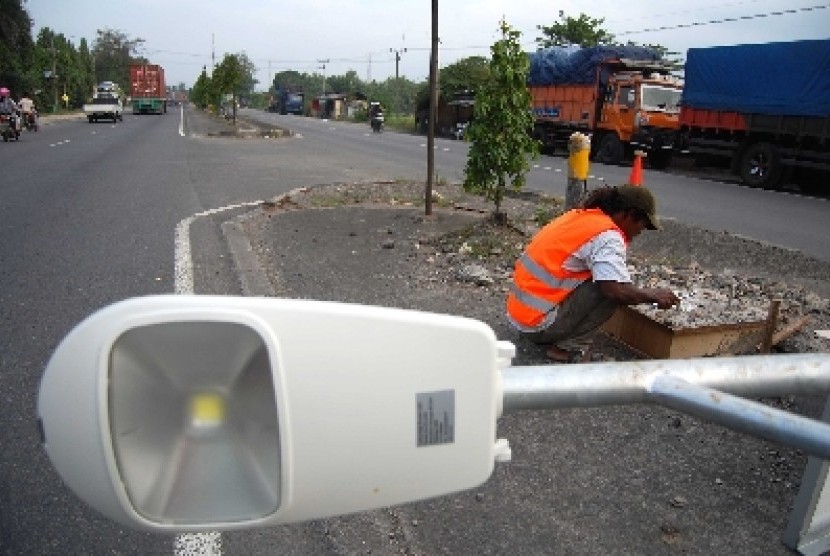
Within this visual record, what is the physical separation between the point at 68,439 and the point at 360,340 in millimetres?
397

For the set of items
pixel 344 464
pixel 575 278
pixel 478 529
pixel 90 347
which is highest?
pixel 90 347

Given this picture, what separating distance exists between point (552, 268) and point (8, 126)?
900 inches

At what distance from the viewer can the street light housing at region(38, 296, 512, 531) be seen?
86 centimetres

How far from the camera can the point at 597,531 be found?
257 cm

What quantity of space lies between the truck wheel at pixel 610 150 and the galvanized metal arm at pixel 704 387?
69.9 ft

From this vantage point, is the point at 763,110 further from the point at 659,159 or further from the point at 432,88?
the point at 432,88

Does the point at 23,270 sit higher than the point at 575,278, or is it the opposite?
the point at 575,278

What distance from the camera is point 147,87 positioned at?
56.0 m

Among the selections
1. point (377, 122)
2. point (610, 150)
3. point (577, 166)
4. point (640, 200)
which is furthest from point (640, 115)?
point (377, 122)

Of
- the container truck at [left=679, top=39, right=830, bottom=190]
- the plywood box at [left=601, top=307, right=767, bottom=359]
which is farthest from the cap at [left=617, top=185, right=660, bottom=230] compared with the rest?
the container truck at [left=679, top=39, right=830, bottom=190]

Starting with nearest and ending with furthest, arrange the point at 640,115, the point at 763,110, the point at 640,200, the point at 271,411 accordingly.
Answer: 1. the point at 271,411
2. the point at 640,200
3. the point at 763,110
4. the point at 640,115

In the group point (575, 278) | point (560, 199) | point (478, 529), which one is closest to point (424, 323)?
point (478, 529)

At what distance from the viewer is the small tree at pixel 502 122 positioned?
7242 mm

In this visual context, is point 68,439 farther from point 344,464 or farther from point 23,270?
point 23,270
